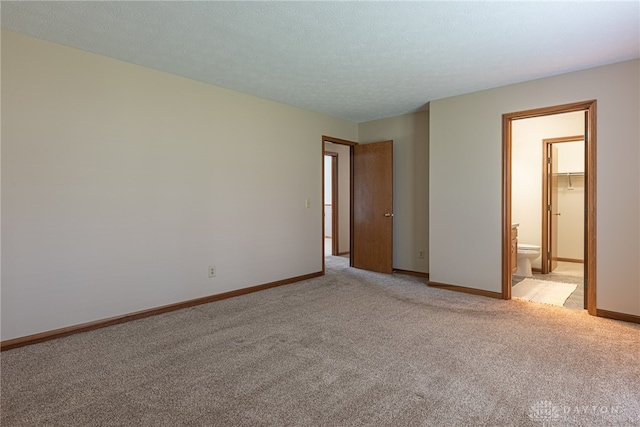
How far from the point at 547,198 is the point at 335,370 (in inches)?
180

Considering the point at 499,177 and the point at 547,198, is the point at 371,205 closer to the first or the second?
the point at 499,177

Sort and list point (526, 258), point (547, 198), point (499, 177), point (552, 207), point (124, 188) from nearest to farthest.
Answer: point (124, 188), point (499, 177), point (526, 258), point (547, 198), point (552, 207)

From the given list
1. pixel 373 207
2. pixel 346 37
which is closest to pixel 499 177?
pixel 373 207

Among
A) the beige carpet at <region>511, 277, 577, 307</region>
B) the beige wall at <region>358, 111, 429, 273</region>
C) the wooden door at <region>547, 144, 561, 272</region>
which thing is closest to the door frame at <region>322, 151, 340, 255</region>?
the beige wall at <region>358, 111, 429, 273</region>

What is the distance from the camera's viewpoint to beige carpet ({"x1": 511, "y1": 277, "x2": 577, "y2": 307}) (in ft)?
12.3

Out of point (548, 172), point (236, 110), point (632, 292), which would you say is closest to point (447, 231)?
point (632, 292)

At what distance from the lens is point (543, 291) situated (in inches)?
162

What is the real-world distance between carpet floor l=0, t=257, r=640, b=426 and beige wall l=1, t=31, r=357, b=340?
40 cm

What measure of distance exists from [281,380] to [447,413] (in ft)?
3.07

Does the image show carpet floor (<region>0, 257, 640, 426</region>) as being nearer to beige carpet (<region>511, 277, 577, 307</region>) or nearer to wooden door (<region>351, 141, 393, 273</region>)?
beige carpet (<region>511, 277, 577, 307</region>)

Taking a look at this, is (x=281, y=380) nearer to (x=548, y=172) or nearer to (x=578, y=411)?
(x=578, y=411)

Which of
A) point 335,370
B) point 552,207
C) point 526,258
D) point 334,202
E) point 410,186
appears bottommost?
point 335,370

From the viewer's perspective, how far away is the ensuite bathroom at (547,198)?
4.89 meters

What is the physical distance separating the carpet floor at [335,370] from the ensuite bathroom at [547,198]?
5.63 feet
